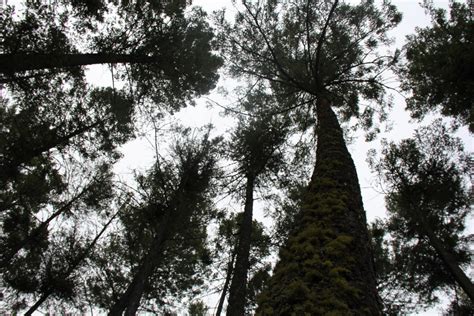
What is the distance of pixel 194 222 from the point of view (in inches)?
355

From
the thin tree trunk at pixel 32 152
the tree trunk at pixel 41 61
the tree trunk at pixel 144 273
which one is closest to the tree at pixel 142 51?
the tree trunk at pixel 41 61

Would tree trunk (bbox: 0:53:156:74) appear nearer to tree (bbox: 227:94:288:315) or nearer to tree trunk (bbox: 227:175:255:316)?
tree (bbox: 227:94:288:315)

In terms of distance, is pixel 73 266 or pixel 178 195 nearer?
pixel 178 195

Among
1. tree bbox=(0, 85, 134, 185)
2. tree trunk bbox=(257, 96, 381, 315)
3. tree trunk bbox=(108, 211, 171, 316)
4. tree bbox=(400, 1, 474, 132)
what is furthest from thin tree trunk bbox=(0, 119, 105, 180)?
tree bbox=(400, 1, 474, 132)

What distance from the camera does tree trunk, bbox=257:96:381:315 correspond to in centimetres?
162

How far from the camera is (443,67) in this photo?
954cm

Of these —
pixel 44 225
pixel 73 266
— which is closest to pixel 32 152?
pixel 44 225

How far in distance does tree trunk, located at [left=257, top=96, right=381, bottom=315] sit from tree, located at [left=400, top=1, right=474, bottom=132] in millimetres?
8288

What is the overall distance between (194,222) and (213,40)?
6.75 metres

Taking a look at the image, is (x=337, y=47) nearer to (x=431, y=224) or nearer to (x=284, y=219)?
(x=284, y=219)

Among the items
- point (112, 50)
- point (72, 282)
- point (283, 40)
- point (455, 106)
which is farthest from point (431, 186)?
point (72, 282)

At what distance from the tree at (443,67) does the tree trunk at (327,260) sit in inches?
326

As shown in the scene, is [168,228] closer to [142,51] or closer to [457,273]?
[142,51]

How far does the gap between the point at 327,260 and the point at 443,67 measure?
10.3 metres
